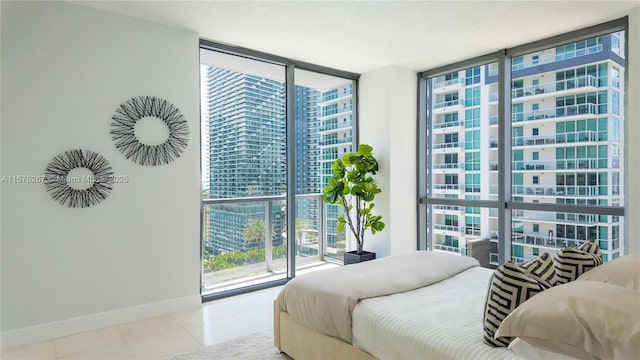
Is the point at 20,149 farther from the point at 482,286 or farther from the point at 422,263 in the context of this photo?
the point at 482,286

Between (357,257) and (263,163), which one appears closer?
(263,163)

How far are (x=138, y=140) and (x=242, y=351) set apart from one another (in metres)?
1.99

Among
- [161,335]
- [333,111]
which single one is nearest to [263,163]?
[333,111]

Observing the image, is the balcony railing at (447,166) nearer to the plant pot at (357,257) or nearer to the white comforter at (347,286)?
the plant pot at (357,257)

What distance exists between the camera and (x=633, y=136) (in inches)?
123

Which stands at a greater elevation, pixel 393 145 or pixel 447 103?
pixel 447 103

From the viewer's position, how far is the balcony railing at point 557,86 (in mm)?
3699

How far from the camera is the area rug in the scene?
8.32 feet

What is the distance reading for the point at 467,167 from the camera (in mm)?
4660

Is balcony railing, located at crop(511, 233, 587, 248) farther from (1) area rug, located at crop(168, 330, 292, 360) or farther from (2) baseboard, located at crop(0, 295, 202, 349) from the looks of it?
(2) baseboard, located at crop(0, 295, 202, 349)

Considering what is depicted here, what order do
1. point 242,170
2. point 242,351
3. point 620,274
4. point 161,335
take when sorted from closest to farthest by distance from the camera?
point 620,274 < point 242,351 < point 161,335 < point 242,170

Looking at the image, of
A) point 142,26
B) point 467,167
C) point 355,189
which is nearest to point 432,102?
point 467,167

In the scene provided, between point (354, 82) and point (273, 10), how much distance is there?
2.24 meters

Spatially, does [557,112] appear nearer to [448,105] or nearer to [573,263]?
[448,105]
